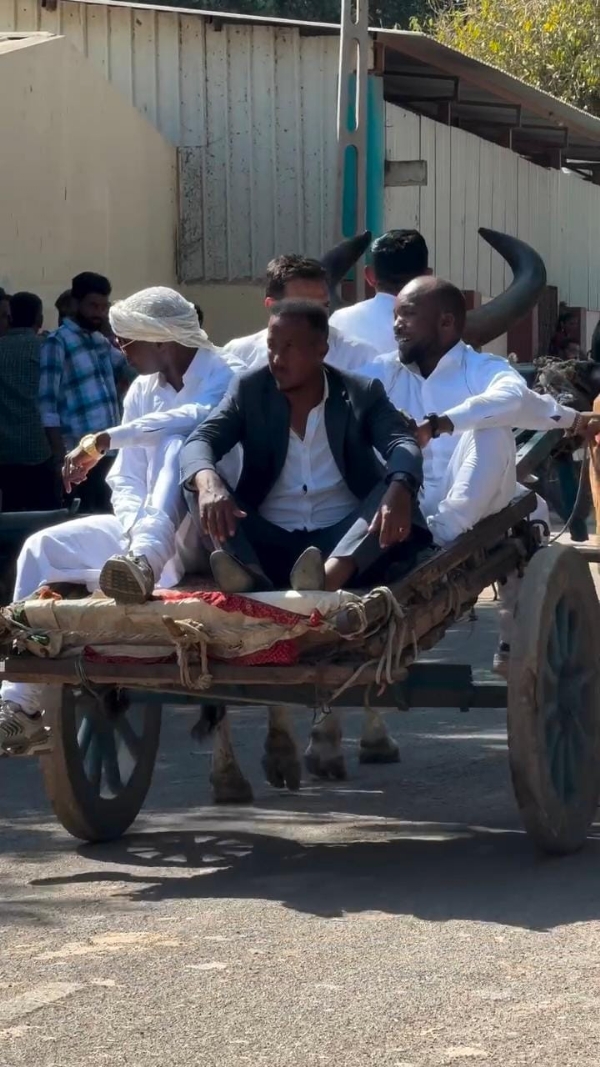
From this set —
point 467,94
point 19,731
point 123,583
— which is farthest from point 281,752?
point 467,94

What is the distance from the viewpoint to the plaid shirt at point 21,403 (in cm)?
1047

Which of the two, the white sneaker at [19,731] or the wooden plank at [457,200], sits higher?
the wooden plank at [457,200]

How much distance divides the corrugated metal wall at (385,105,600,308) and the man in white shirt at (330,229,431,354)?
33.5 ft

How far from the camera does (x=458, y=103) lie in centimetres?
2030

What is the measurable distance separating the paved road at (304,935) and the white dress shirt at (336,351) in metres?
1.60

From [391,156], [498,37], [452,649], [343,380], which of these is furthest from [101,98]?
[498,37]

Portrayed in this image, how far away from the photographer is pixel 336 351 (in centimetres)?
681

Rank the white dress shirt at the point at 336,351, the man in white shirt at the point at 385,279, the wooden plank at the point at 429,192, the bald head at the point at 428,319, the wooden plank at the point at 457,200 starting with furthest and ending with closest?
the wooden plank at the point at 457,200
the wooden plank at the point at 429,192
the man in white shirt at the point at 385,279
the white dress shirt at the point at 336,351
the bald head at the point at 428,319

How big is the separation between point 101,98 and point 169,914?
10.8 meters

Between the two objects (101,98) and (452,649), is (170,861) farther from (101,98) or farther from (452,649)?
(101,98)

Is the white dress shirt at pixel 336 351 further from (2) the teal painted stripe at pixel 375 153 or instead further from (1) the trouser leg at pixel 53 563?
(2) the teal painted stripe at pixel 375 153

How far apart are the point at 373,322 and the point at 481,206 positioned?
46.0 ft

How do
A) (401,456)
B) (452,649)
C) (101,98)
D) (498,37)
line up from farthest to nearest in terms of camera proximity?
(498,37) → (101,98) → (452,649) → (401,456)

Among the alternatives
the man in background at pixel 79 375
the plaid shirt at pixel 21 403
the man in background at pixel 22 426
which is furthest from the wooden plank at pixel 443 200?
the plaid shirt at pixel 21 403
